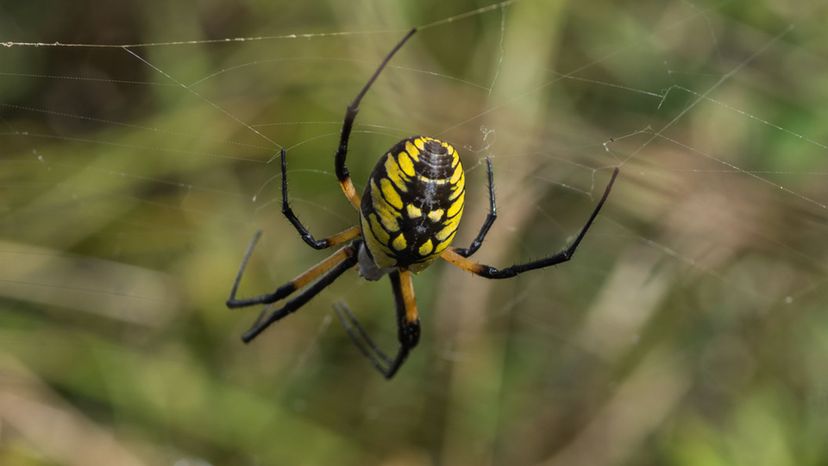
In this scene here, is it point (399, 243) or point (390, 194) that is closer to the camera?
point (390, 194)

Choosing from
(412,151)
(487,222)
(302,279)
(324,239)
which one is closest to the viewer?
(412,151)

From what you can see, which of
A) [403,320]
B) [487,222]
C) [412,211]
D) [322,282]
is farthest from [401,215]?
[403,320]

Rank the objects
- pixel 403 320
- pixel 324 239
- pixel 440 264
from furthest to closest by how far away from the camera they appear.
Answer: pixel 440 264 → pixel 403 320 → pixel 324 239

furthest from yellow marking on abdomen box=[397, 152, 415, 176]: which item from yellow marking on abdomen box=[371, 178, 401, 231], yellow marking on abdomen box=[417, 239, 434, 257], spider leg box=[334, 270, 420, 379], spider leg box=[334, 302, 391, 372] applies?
spider leg box=[334, 302, 391, 372]

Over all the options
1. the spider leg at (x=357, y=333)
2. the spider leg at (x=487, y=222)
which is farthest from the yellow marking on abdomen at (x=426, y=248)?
the spider leg at (x=357, y=333)

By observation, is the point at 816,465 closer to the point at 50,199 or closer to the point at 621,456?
the point at 621,456

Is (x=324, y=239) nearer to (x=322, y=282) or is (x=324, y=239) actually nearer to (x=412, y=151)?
(x=322, y=282)

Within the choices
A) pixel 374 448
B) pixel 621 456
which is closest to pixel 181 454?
pixel 374 448
